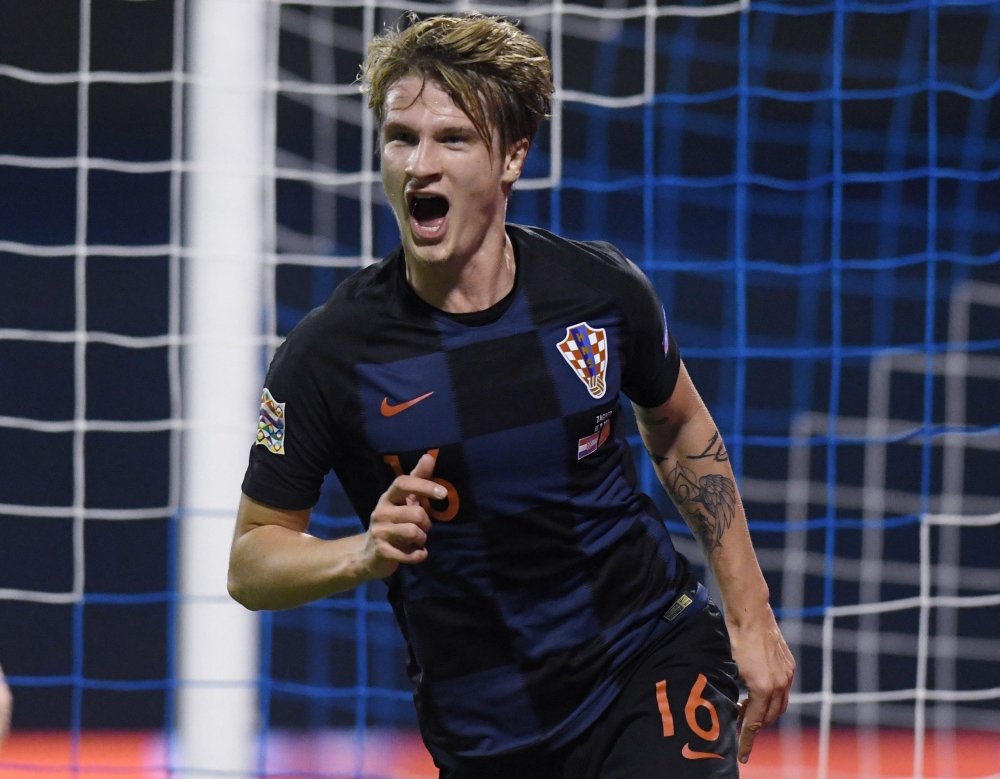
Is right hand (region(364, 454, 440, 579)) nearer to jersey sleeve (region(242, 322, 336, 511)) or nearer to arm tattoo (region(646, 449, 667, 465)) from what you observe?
jersey sleeve (region(242, 322, 336, 511))

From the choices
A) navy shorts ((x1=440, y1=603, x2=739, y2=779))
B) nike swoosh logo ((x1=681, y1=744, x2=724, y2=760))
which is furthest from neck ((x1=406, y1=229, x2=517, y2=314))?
nike swoosh logo ((x1=681, y1=744, x2=724, y2=760))

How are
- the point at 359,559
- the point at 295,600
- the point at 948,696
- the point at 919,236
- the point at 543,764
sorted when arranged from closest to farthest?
Result: the point at 359,559 < the point at 295,600 < the point at 543,764 < the point at 948,696 < the point at 919,236

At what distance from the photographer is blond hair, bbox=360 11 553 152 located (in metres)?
2.08

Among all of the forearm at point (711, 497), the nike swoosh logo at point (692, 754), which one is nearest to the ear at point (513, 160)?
the forearm at point (711, 497)

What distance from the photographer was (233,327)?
3584 mm

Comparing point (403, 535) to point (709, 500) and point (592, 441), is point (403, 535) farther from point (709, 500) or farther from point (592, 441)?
point (709, 500)

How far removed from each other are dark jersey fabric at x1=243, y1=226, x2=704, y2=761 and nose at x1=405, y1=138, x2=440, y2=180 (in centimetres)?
18

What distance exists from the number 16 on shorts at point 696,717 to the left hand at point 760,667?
15cm

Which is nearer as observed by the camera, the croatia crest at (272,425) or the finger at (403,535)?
the finger at (403,535)

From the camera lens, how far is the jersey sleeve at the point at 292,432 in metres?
2.04

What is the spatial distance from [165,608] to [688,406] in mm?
4530

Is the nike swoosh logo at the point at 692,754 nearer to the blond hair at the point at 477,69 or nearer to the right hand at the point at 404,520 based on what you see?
the right hand at the point at 404,520

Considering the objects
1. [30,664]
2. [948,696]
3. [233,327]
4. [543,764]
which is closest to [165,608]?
[30,664]

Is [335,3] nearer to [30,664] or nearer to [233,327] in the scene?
[233,327]
